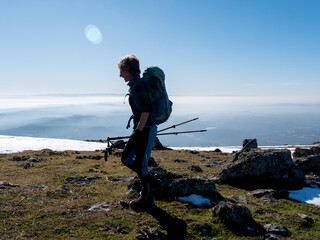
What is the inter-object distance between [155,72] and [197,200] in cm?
457

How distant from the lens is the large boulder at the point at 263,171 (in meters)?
10.7

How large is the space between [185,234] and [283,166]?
7.97 meters

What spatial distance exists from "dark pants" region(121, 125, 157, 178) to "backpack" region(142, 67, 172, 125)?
0.38 m

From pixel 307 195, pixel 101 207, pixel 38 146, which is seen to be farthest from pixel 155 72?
pixel 38 146

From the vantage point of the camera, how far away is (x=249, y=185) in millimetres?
10625

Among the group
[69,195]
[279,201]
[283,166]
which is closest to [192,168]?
[283,166]

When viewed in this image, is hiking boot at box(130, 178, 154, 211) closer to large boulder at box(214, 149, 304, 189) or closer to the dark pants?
the dark pants

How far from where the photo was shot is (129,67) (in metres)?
5.86

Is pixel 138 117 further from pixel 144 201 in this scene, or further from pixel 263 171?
pixel 263 171

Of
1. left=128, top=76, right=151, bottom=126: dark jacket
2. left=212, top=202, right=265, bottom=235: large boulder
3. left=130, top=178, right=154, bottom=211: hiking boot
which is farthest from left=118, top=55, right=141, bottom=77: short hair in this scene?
left=212, top=202, right=265, bottom=235: large boulder

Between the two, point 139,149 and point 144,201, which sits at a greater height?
point 139,149

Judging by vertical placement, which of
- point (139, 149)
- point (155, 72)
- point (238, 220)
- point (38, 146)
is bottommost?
point (38, 146)

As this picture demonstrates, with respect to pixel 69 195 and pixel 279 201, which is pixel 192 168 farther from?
pixel 69 195

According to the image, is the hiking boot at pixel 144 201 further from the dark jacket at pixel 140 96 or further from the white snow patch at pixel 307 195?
the white snow patch at pixel 307 195
